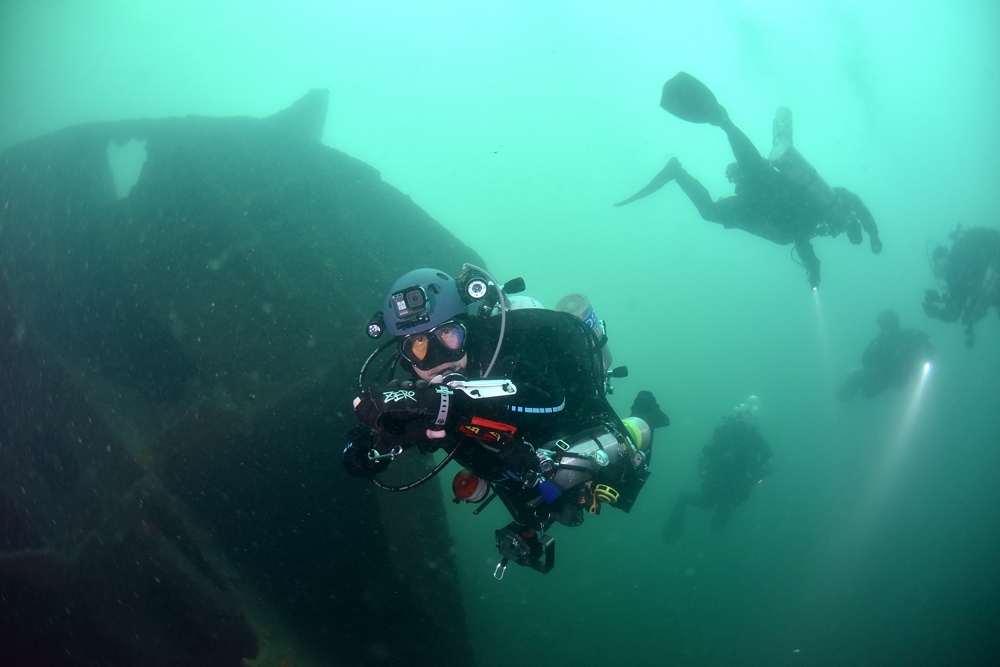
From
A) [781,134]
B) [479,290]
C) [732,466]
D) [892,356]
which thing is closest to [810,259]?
[781,134]

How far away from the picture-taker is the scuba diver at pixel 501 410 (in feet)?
8.48

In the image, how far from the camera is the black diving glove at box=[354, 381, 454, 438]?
2.35 m

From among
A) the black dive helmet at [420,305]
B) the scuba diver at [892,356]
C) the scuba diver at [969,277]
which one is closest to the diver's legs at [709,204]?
the black dive helmet at [420,305]

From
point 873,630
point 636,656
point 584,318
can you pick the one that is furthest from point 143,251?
point 873,630

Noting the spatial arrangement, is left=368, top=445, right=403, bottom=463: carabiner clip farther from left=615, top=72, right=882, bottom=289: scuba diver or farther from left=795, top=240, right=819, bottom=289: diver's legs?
left=795, top=240, right=819, bottom=289: diver's legs

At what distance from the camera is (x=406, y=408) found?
235 cm

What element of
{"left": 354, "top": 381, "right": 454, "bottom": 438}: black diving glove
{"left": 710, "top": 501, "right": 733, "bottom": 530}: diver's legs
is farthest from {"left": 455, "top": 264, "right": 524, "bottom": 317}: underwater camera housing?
{"left": 710, "top": 501, "right": 733, "bottom": 530}: diver's legs

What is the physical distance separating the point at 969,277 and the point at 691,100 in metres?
15.1

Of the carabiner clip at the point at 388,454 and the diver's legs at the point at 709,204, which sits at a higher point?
the diver's legs at the point at 709,204

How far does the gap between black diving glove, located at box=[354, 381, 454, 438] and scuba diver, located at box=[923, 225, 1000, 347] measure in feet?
68.5

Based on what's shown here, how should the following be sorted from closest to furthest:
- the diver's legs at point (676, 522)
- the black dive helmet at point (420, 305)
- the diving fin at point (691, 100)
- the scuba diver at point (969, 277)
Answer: the black dive helmet at point (420, 305) → the diving fin at point (691, 100) → the scuba diver at point (969, 277) → the diver's legs at point (676, 522)

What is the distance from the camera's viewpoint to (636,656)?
16312mm

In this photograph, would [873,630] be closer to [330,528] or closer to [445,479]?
[445,479]

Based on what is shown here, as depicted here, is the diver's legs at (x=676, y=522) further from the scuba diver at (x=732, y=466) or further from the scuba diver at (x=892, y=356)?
the scuba diver at (x=892, y=356)
